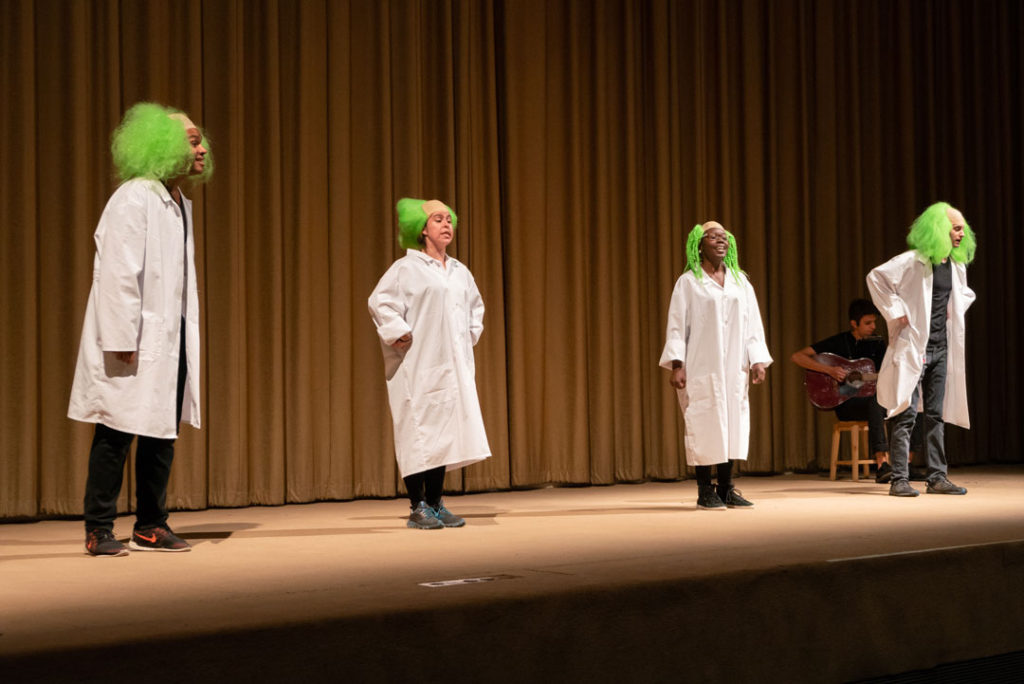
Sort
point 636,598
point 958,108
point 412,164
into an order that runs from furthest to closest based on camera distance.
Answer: point 958,108 → point 412,164 → point 636,598

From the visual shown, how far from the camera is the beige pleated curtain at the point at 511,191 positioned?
4836 mm

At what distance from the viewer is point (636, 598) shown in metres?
2.56

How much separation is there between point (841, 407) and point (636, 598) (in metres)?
4.07

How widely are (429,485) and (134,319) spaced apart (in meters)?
1.35

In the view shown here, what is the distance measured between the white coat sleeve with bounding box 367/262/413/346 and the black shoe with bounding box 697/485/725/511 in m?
1.44

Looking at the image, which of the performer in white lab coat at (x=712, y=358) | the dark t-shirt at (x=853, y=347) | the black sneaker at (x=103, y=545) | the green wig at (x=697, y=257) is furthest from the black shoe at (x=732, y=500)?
the black sneaker at (x=103, y=545)

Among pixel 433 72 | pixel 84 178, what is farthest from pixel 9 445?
pixel 433 72

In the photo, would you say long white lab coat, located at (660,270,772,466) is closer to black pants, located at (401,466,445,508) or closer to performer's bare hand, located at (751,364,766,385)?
performer's bare hand, located at (751,364,766,385)

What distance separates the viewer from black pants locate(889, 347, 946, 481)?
16.8 ft

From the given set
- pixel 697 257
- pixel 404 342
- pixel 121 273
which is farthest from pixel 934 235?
pixel 121 273

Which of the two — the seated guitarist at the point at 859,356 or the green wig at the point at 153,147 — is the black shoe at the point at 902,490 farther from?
the green wig at the point at 153,147

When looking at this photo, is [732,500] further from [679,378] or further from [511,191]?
[511,191]

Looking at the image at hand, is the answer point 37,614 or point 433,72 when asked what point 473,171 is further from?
point 37,614

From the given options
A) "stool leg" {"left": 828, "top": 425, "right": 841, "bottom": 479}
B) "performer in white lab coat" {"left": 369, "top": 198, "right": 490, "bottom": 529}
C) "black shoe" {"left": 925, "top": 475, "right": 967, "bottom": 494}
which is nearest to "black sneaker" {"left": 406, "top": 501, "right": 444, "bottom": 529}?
"performer in white lab coat" {"left": 369, "top": 198, "right": 490, "bottom": 529}
